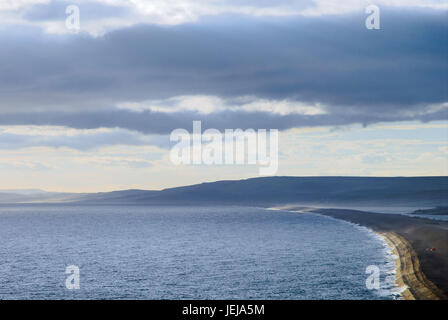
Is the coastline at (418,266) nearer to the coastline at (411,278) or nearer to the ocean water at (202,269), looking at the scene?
the coastline at (411,278)

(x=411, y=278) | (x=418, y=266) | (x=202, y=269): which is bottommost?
(x=202, y=269)

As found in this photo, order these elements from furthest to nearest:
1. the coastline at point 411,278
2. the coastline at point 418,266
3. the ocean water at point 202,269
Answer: the ocean water at point 202,269 < the coastline at point 418,266 < the coastline at point 411,278

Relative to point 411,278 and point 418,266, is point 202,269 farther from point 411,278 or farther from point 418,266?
point 411,278

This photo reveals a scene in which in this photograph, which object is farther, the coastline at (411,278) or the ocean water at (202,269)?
the ocean water at (202,269)

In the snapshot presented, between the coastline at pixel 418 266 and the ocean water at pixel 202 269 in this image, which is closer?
the coastline at pixel 418 266

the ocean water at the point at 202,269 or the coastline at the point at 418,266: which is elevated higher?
the coastline at the point at 418,266

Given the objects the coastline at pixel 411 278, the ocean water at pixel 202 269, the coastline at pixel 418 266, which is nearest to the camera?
the coastline at pixel 411 278

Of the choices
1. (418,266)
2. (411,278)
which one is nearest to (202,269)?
(418,266)

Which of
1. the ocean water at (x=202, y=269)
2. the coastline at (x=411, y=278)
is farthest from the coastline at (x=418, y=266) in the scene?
the ocean water at (x=202, y=269)

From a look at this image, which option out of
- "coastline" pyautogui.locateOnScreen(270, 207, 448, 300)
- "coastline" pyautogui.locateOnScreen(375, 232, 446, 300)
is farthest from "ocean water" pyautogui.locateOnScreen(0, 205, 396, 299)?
"coastline" pyautogui.locateOnScreen(270, 207, 448, 300)

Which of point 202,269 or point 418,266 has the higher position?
point 418,266
